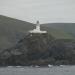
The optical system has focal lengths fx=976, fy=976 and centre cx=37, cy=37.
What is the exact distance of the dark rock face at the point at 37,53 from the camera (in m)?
162

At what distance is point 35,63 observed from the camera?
6403 inches

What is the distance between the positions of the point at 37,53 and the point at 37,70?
29.5 feet

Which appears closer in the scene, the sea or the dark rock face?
the sea

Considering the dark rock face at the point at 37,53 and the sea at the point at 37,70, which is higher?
the dark rock face at the point at 37,53

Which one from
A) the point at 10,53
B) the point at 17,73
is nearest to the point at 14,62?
the point at 10,53

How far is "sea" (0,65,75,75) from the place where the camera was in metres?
148

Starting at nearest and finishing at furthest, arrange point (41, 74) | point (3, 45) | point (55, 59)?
point (41, 74), point (55, 59), point (3, 45)

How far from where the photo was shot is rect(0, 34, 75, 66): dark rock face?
16200 centimetres

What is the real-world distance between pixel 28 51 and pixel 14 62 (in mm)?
3431

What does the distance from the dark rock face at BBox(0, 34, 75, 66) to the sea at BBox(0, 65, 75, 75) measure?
1.11 metres

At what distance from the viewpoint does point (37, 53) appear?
540 feet

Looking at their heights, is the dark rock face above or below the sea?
above

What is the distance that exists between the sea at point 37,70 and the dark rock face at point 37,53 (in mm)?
1107

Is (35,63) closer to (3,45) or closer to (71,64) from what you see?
(71,64)
